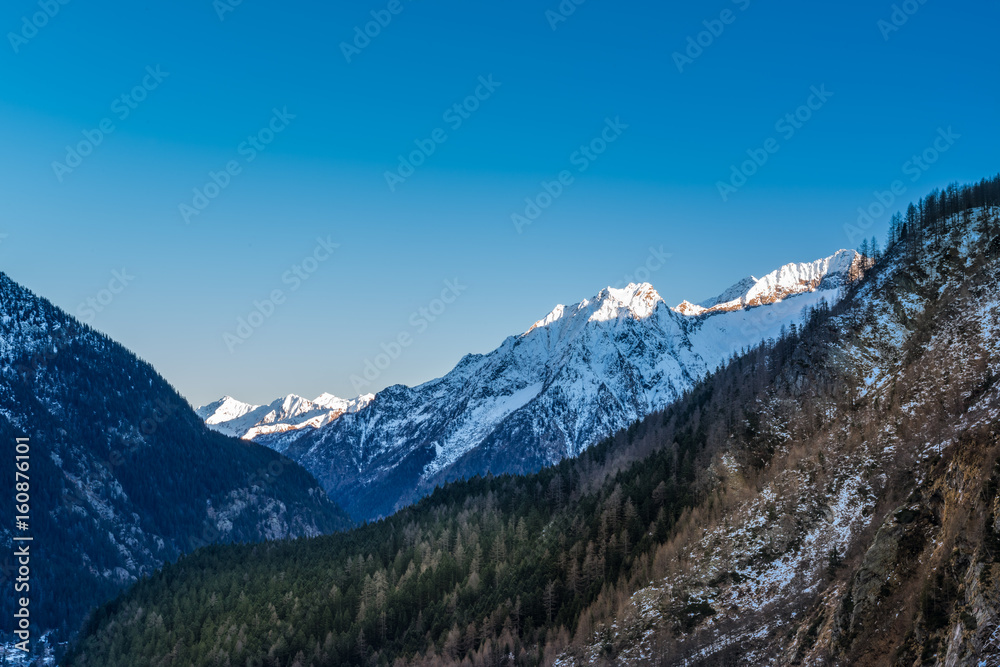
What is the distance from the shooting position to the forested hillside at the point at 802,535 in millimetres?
81625

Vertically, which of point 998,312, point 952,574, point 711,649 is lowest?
point 711,649

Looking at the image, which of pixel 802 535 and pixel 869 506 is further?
pixel 802 535

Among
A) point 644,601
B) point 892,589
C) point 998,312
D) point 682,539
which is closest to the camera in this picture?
point 892,589

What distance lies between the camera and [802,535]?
11931 cm

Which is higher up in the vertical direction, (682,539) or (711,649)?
(682,539)

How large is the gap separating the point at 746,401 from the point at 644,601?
61.8 metres

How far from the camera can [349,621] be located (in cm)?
19275

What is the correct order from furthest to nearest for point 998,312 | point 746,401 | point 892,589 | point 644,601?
point 746,401 < point 644,601 < point 998,312 < point 892,589

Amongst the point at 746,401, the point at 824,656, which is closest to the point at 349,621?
the point at 746,401

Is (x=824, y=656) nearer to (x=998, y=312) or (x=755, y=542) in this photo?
(x=755, y=542)

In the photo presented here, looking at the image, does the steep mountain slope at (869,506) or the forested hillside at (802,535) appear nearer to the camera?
the steep mountain slope at (869,506)

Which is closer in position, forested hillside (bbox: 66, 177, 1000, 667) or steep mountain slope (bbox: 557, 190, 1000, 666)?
steep mountain slope (bbox: 557, 190, 1000, 666)

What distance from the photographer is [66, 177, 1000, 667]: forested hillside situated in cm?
8162

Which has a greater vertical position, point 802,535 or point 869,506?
point 869,506
